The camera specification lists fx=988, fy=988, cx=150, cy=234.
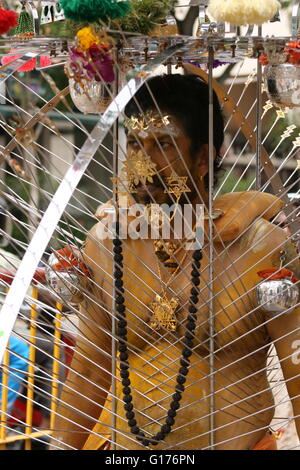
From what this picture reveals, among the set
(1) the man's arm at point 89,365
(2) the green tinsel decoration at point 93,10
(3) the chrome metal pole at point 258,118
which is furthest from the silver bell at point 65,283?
(2) the green tinsel decoration at point 93,10

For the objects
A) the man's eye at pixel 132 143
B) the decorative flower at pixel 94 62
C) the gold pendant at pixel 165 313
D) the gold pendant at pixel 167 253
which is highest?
the decorative flower at pixel 94 62

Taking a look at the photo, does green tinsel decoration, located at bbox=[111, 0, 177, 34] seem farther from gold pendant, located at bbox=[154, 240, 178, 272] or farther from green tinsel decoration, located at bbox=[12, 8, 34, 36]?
gold pendant, located at bbox=[154, 240, 178, 272]

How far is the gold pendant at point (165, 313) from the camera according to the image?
229 cm

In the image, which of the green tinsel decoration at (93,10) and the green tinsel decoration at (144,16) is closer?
the green tinsel decoration at (93,10)

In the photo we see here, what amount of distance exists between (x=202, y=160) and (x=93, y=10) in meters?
0.59

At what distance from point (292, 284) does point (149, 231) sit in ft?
1.17

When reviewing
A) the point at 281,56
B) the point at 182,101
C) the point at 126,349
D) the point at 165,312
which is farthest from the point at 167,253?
the point at 281,56

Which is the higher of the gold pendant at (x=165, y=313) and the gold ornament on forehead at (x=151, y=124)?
the gold ornament on forehead at (x=151, y=124)

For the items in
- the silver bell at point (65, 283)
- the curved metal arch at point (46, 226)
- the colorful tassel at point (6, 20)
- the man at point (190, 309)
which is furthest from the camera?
the silver bell at point (65, 283)

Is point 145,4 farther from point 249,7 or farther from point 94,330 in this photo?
point 94,330

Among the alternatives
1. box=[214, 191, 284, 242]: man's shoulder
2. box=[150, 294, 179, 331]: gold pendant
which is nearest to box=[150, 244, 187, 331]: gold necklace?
box=[150, 294, 179, 331]: gold pendant

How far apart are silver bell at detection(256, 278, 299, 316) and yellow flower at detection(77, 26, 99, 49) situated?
26.8 inches

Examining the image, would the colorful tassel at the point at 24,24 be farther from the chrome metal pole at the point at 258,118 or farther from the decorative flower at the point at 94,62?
the chrome metal pole at the point at 258,118
